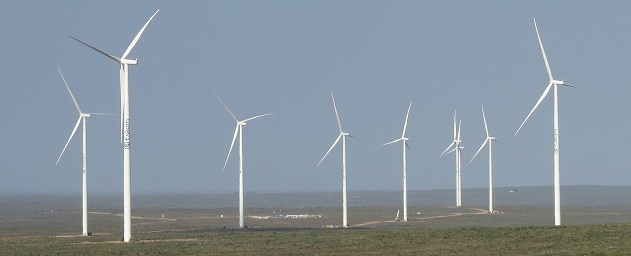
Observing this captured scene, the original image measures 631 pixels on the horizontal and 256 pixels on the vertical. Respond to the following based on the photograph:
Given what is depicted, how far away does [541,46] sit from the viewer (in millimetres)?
65125

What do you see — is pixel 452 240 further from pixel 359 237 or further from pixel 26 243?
pixel 26 243

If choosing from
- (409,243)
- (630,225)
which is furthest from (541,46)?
(409,243)

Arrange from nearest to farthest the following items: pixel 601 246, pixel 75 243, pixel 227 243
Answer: pixel 601 246 < pixel 227 243 < pixel 75 243

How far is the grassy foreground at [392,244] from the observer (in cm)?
4644

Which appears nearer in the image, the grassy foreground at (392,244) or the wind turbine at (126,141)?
the grassy foreground at (392,244)

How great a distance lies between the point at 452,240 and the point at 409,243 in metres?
1.81

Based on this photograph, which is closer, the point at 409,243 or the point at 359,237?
the point at 409,243

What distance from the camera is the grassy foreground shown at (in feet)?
152

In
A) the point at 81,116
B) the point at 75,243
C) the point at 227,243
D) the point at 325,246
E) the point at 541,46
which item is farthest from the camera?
the point at 81,116

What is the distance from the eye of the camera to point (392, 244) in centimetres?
5122

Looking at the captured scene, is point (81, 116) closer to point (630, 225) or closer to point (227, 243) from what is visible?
point (227, 243)

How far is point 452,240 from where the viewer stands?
51688mm

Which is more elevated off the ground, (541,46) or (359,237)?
(541,46)

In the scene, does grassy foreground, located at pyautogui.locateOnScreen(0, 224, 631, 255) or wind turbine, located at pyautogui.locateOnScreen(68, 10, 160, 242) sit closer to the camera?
grassy foreground, located at pyautogui.locateOnScreen(0, 224, 631, 255)
